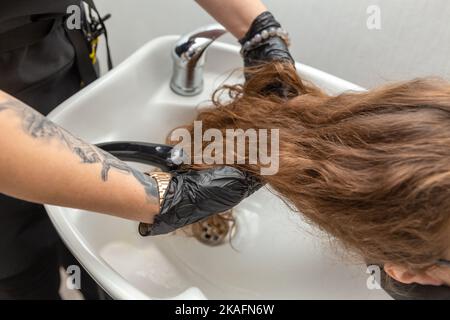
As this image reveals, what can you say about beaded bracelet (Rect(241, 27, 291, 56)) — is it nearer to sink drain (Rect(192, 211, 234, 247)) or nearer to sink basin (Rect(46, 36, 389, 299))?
sink basin (Rect(46, 36, 389, 299))

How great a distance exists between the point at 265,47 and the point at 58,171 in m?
0.41

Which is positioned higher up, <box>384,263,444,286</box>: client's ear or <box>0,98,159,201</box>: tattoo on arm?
<box>0,98,159,201</box>: tattoo on arm

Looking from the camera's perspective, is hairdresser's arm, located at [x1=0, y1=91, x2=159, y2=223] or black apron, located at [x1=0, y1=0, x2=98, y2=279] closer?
hairdresser's arm, located at [x1=0, y1=91, x2=159, y2=223]

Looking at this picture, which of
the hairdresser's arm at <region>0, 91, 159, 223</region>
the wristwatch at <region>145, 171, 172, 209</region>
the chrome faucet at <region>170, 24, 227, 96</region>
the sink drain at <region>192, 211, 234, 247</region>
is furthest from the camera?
the sink drain at <region>192, 211, 234, 247</region>

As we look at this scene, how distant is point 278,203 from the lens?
0.79m

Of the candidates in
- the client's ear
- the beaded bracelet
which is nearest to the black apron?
the beaded bracelet

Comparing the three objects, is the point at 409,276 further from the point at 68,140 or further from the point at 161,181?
the point at 68,140

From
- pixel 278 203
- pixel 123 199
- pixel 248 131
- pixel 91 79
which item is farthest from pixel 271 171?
pixel 91 79

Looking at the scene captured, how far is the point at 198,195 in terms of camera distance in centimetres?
51

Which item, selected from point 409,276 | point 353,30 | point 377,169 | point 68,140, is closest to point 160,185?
point 68,140

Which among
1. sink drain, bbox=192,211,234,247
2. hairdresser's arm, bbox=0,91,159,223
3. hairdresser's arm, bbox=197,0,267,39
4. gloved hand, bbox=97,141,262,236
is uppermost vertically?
hairdresser's arm, bbox=197,0,267,39

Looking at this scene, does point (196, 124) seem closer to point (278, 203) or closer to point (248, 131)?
point (248, 131)

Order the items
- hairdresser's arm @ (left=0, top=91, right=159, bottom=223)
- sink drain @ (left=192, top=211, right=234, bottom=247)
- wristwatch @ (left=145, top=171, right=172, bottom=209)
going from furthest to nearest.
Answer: sink drain @ (left=192, top=211, right=234, bottom=247) → wristwatch @ (left=145, top=171, right=172, bottom=209) → hairdresser's arm @ (left=0, top=91, right=159, bottom=223)

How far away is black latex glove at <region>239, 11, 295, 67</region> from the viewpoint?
675 mm
